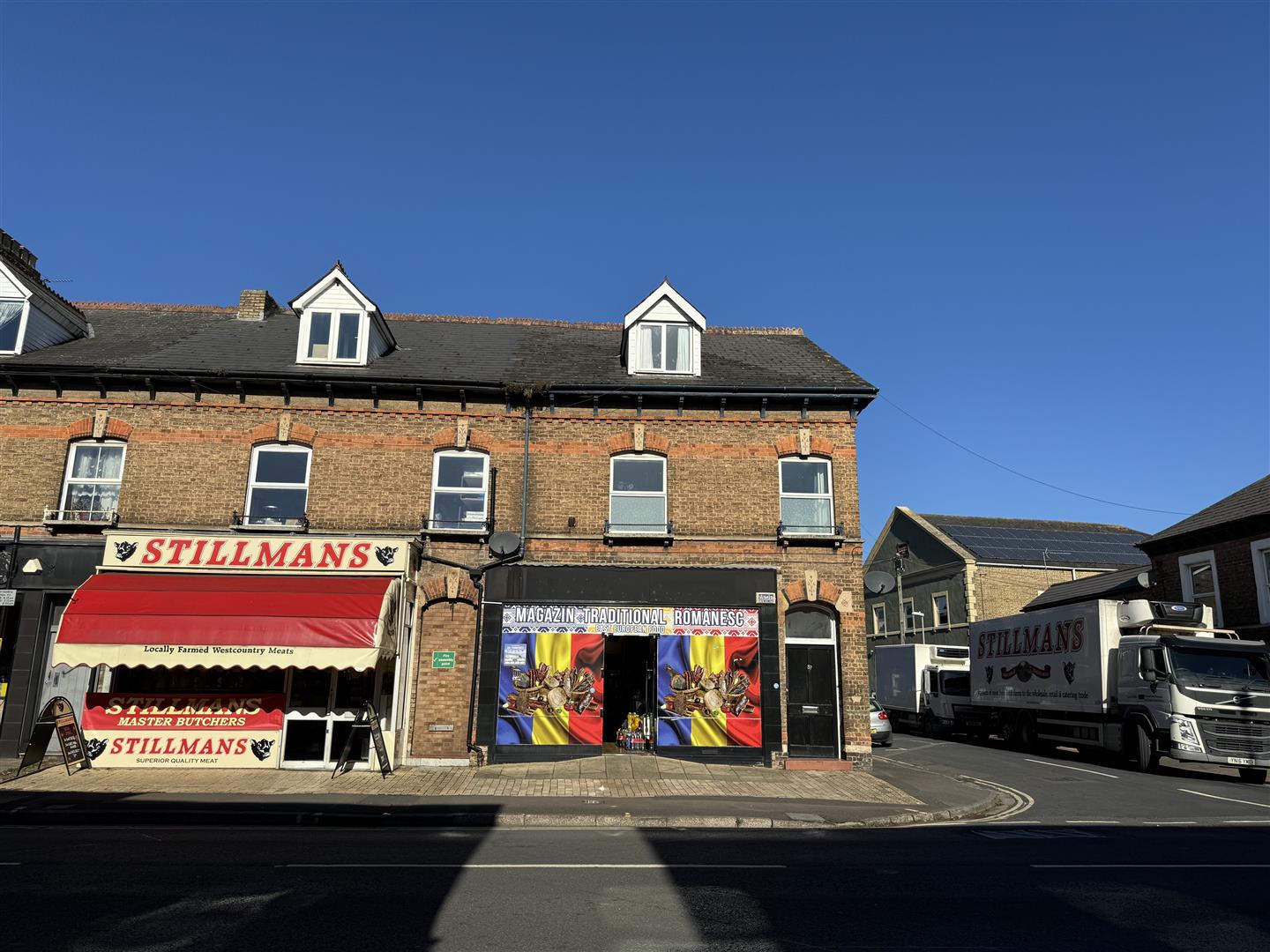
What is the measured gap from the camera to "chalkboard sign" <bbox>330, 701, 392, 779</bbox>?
14.9 meters

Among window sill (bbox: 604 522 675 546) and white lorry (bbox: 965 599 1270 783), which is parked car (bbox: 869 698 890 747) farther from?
window sill (bbox: 604 522 675 546)

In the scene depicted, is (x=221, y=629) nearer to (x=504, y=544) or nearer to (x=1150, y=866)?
(x=504, y=544)

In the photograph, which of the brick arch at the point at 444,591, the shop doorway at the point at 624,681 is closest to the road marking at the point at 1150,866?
the shop doorway at the point at 624,681

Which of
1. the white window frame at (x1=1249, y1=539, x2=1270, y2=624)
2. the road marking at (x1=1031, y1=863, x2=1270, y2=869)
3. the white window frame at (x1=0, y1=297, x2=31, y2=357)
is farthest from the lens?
the white window frame at (x1=1249, y1=539, x2=1270, y2=624)

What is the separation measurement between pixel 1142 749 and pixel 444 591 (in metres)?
16.0

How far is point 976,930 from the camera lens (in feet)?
20.9

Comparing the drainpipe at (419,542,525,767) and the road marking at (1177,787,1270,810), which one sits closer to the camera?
the road marking at (1177,787,1270,810)

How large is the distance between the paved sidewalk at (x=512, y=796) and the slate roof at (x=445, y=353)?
8.02 meters

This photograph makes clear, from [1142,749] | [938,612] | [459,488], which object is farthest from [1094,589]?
[459,488]

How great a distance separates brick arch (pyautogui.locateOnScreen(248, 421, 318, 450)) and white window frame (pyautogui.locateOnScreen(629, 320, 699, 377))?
24.2 ft

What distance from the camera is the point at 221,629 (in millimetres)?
14656

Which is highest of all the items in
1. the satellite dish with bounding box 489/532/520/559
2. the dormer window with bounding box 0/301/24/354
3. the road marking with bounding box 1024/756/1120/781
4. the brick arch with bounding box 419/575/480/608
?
the dormer window with bounding box 0/301/24/354

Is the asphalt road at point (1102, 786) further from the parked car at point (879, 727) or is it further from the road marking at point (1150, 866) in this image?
the road marking at point (1150, 866)

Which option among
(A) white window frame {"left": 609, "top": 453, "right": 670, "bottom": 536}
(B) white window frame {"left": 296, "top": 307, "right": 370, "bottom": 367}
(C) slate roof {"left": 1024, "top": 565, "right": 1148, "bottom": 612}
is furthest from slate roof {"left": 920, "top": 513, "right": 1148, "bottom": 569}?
(B) white window frame {"left": 296, "top": 307, "right": 370, "bottom": 367}
